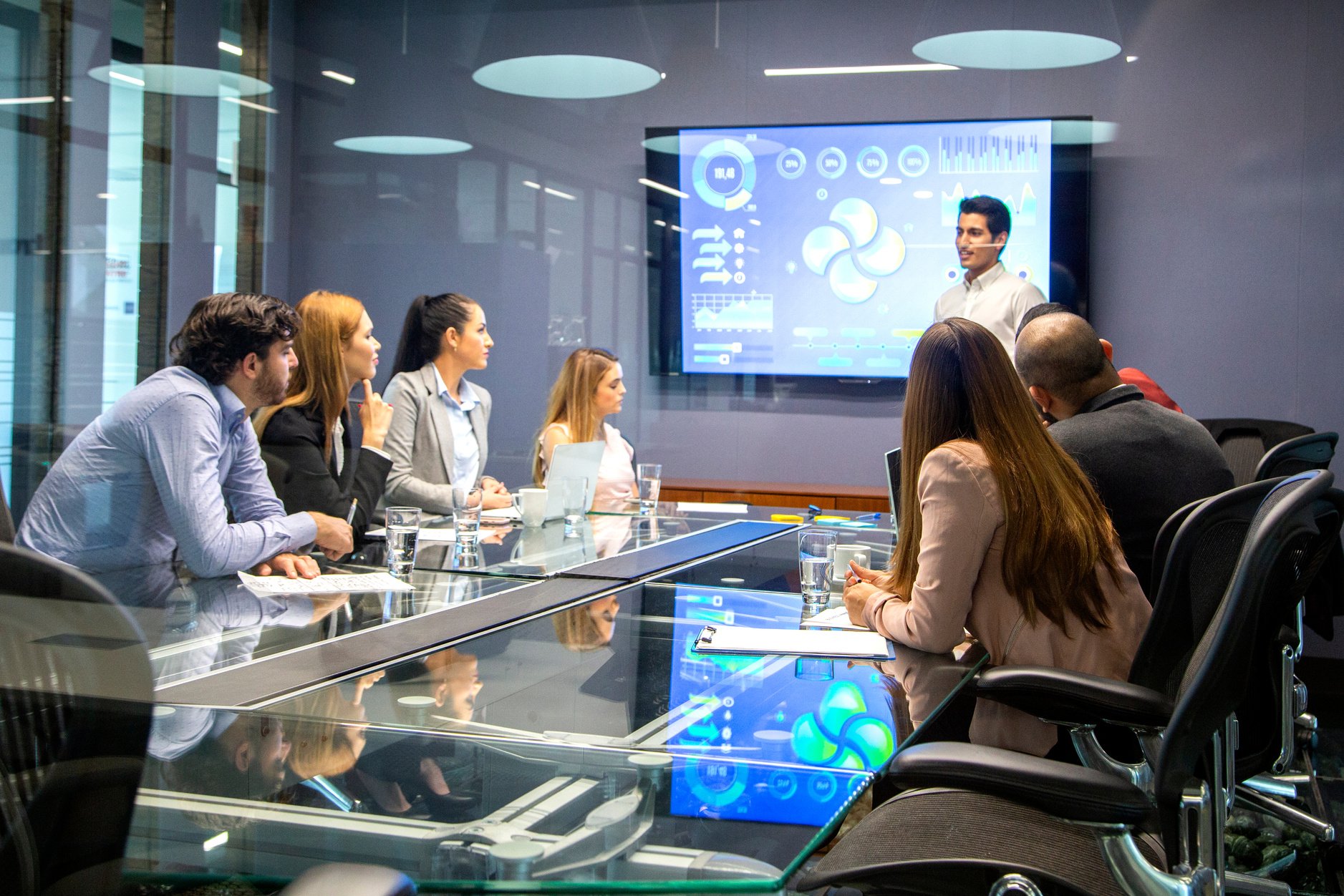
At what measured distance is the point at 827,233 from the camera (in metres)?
5.36

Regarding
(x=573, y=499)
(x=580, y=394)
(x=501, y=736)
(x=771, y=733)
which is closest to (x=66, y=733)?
(x=501, y=736)

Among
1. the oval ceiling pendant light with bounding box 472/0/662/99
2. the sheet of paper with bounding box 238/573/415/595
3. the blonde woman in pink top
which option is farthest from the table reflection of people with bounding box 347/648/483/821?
the oval ceiling pendant light with bounding box 472/0/662/99

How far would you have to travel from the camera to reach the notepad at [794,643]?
1720 millimetres

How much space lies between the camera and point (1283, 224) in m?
4.87

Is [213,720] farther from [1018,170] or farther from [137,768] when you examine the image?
[1018,170]

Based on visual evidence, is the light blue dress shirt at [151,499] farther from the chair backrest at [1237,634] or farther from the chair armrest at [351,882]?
the chair backrest at [1237,634]

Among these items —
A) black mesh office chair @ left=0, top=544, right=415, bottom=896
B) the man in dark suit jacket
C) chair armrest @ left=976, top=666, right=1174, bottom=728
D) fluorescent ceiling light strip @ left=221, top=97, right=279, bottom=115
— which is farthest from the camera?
fluorescent ceiling light strip @ left=221, top=97, right=279, bottom=115

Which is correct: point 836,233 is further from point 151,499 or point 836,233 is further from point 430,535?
point 151,499

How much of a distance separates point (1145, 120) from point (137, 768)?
4991 mm

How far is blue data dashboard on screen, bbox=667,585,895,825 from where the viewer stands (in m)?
1.06

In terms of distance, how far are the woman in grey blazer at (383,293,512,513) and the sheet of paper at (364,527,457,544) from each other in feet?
1.94

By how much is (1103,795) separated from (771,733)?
0.34 metres

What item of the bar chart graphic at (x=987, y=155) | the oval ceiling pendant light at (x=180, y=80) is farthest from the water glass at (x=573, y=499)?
the oval ceiling pendant light at (x=180, y=80)

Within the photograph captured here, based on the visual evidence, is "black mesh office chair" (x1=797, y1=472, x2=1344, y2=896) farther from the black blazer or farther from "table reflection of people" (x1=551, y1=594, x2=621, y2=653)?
the black blazer
